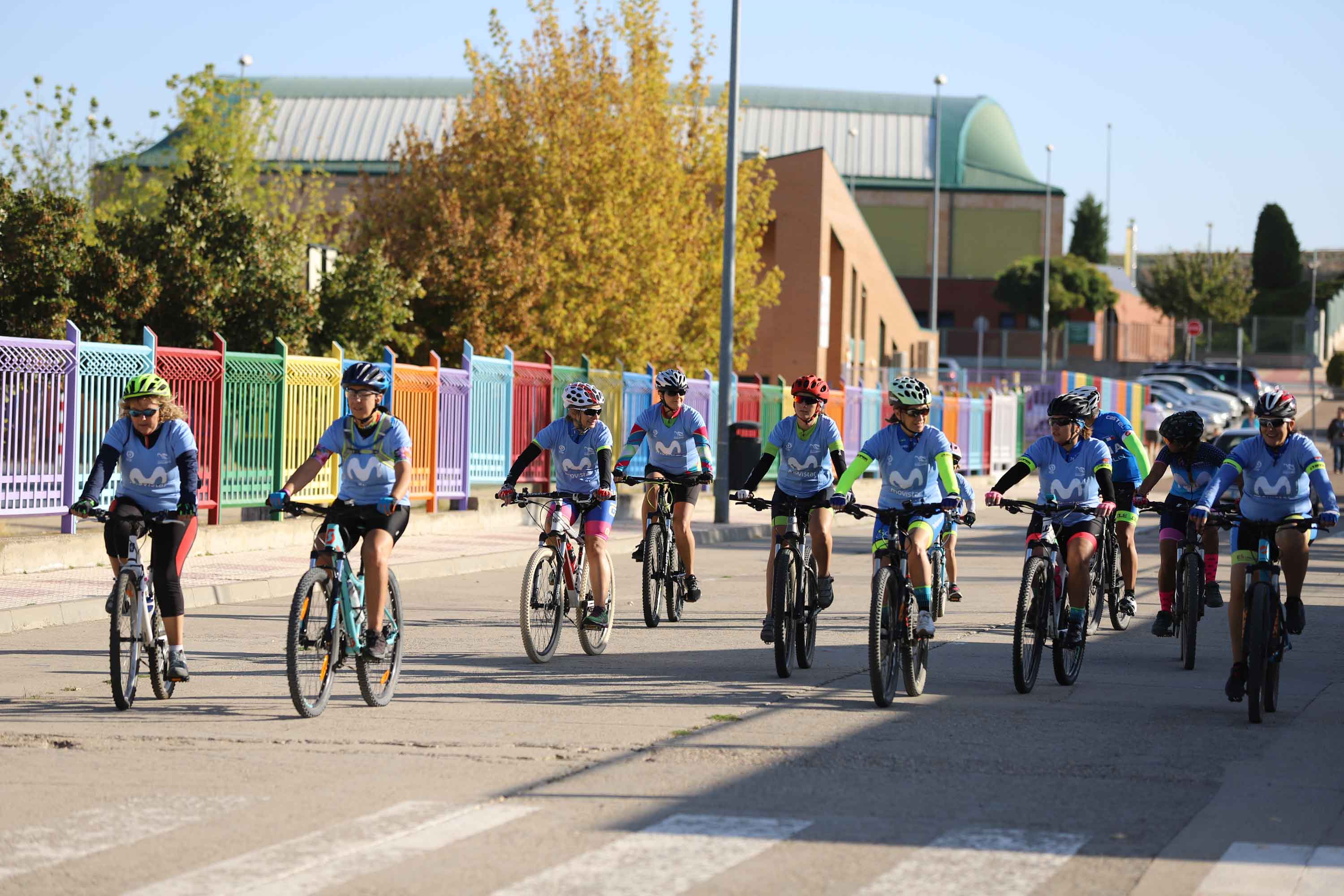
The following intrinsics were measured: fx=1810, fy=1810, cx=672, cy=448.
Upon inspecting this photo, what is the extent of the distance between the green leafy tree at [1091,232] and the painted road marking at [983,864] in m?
120

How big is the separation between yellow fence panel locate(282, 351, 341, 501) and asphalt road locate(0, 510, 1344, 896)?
7.51 m

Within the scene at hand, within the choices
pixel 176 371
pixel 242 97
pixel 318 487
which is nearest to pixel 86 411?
pixel 176 371

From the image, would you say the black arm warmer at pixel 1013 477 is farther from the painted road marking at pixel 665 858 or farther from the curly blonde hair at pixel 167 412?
the curly blonde hair at pixel 167 412

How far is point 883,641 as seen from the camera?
9.43 metres

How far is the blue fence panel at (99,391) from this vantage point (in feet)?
55.1

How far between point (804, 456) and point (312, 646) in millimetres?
4127

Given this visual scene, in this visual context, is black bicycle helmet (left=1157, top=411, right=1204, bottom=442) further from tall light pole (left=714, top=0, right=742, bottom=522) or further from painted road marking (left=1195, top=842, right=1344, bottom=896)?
tall light pole (left=714, top=0, right=742, bottom=522)

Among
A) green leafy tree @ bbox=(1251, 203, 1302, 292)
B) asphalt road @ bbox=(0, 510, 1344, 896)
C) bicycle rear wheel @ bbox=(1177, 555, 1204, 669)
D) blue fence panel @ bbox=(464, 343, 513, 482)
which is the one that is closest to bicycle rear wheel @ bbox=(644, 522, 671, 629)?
asphalt road @ bbox=(0, 510, 1344, 896)

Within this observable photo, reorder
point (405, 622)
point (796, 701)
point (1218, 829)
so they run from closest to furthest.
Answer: point (1218, 829)
point (796, 701)
point (405, 622)

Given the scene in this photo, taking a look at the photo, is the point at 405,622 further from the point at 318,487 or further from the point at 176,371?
the point at 318,487

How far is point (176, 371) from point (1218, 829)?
1359 centimetres

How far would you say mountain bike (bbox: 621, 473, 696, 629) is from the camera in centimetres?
1359

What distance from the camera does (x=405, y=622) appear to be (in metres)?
13.5

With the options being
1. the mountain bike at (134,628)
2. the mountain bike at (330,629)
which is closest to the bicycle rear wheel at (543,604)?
the mountain bike at (330,629)
